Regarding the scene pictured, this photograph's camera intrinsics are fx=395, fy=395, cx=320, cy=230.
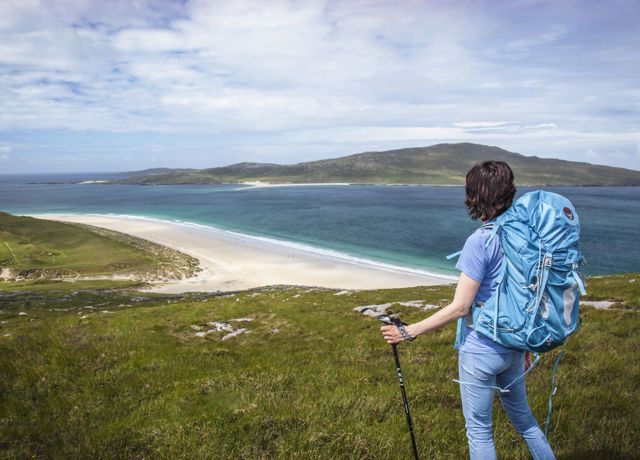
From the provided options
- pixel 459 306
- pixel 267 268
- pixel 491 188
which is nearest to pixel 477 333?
pixel 459 306

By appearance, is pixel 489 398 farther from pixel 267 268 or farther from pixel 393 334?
pixel 267 268

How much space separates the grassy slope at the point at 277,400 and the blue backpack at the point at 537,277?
2.44 meters

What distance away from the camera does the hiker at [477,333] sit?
3586 mm

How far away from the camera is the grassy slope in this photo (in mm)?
5238

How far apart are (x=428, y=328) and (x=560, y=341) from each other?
113cm

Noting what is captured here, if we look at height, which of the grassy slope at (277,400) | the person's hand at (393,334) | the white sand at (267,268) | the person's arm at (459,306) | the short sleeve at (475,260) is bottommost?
the white sand at (267,268)

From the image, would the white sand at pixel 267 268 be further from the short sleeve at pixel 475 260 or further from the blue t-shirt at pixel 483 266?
the short sleeve at pixel 475 260

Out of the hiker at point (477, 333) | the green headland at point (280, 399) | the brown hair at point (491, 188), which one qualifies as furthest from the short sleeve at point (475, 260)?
the green headland at point (280, 399)

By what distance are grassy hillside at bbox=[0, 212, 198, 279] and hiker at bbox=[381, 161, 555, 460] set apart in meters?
56.3

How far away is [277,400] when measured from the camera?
6.81m

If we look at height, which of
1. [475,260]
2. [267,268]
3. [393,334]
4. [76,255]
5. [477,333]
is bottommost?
[267,268]

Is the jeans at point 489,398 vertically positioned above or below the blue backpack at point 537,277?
below

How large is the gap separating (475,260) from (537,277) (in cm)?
51

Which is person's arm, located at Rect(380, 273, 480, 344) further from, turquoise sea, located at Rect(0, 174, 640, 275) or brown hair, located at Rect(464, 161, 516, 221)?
turquoise sea, located at Rect(0, 174, 640, 275)
